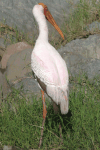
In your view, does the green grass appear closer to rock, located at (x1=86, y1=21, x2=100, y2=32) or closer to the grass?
the grass

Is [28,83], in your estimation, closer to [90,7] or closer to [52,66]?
[52,66]

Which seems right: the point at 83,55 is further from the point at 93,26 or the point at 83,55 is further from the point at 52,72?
the point at 52,72

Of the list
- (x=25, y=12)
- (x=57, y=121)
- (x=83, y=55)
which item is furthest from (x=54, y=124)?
(x=25, y=12)

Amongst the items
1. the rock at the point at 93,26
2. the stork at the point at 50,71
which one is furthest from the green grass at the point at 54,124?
the rock at the point at 93,26

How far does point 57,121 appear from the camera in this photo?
3.31m

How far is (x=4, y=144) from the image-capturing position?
311 centimetres

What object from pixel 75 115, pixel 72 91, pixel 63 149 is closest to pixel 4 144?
pixel 63 149

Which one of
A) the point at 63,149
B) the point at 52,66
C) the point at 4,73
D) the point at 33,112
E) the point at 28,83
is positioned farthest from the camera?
the point at 4,73

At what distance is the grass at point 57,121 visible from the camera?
2.94 m

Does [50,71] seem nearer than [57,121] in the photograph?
Yes

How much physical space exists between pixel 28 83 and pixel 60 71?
48.4 inches

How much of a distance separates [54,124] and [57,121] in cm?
24

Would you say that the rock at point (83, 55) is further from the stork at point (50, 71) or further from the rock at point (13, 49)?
the stork at point (50, 71)

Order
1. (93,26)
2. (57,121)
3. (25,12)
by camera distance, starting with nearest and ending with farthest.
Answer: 1. (57,121)
2. (93,26)
3. (25,12)
